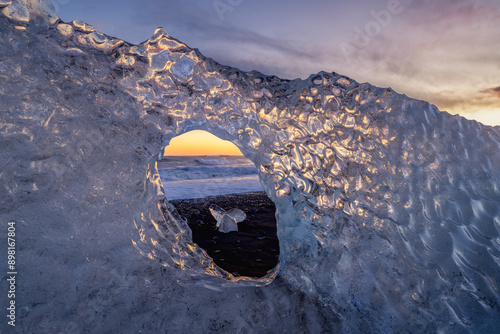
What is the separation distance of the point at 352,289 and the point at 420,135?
99 centimetres

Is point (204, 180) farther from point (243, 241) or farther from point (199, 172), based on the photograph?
point (243, 241)

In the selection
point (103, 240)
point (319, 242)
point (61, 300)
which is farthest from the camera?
point (319, 242)

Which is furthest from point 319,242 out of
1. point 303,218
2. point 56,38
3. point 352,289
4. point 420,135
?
point 56,38

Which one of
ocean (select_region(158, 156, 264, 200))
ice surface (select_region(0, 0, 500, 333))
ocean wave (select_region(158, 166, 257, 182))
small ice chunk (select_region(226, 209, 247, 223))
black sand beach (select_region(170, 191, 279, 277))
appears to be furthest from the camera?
ocean wave (select_region(158, 166, 257, 182))

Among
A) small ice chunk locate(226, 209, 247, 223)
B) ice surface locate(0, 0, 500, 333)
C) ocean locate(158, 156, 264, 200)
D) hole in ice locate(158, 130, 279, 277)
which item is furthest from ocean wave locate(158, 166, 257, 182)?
ice surface locate(0, 0, 500, 333)

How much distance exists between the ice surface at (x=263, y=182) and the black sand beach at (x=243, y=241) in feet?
2.07

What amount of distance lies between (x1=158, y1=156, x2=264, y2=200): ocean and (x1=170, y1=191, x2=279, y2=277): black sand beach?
2172mm

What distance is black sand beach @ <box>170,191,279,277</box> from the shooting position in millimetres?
2578

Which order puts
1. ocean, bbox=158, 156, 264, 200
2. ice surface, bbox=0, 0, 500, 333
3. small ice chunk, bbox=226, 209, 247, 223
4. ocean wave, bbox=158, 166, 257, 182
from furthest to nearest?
ocean wave, bbox=158, 166, 257, 182 → ocean, bbox=158, 156, 264, 200 → small ice chunk, bbox=226, 209, 247, 223 → ice surface, bbox=0, 0, 500, 333

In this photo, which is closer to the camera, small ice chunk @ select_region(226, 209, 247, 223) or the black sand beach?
the black sand beach

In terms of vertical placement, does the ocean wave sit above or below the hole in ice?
below

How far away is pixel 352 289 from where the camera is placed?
169cm

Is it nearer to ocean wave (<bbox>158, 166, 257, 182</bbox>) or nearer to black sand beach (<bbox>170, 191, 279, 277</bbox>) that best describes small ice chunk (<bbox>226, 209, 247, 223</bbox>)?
black sand beach (<bbox>170, 191, 279, 277</bbox>)

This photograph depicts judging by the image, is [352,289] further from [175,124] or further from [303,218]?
[175,124]
